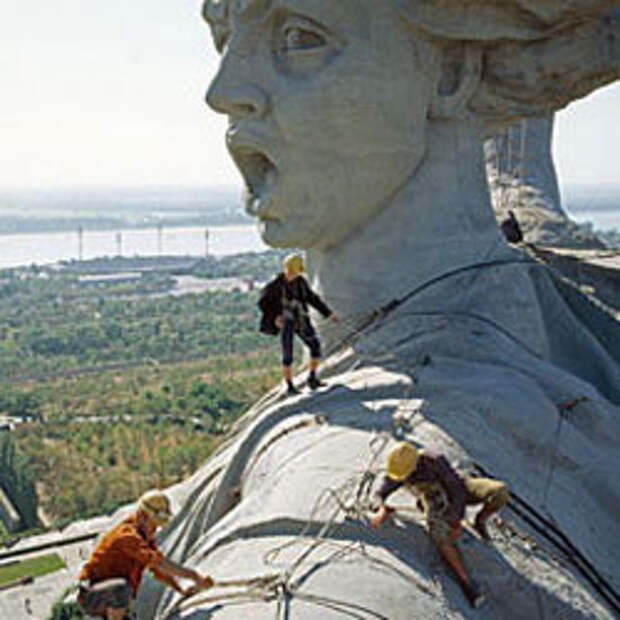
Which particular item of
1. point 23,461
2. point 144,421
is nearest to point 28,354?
point 144,421

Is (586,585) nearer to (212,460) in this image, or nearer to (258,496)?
(258,496)

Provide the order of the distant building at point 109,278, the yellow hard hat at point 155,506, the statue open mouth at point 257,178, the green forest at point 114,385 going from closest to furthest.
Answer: the yellow hard hat at point 155,506, the statue open mouth at point 257,178, the green forest at point 114,385, the distant building at point 109,278

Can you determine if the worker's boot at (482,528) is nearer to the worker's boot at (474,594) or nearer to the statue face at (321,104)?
the worker's boot at (474,594)

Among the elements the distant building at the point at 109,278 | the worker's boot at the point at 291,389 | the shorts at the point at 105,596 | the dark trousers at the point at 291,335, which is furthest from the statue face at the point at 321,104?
the distant building at the point at 109,278

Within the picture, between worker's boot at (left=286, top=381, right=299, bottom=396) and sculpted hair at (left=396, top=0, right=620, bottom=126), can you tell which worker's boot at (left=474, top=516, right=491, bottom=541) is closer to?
worker's boot at (left=286, top=381, right=299, bottom=396)

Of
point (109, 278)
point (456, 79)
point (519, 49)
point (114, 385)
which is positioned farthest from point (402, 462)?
point (109, 278)

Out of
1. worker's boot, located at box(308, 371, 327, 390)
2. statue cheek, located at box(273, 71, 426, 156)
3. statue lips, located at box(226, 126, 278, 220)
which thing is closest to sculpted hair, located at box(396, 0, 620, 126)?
statue cheek, located at box(273, 71, 426, 156)

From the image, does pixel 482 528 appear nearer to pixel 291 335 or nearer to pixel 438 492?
pixel 438 492
